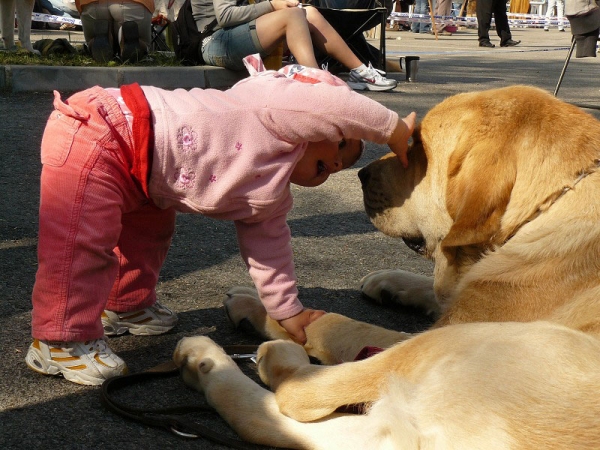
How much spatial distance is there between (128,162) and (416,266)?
1955 millimetres

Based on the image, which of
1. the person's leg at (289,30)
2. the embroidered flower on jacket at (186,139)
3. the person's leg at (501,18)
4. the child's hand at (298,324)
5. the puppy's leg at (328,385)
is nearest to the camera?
the puppy's leg at (328,385)

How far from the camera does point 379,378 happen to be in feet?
7.79

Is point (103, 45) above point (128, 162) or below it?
below

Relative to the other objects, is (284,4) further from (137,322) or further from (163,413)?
(163,413)

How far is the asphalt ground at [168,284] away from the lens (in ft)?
8.00

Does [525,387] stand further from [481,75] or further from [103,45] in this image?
[481,75]

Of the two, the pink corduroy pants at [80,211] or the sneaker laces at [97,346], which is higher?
the pink corduroy pants at [80,211]

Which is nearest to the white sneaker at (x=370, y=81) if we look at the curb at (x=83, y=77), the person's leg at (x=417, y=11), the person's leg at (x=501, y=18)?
the curb at (x=83, y=77)

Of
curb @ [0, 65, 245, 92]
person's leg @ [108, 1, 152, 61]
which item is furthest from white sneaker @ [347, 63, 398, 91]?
person's leg @ [108, 1, 152, 61]

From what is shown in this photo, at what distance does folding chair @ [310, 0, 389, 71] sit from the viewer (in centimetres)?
1028

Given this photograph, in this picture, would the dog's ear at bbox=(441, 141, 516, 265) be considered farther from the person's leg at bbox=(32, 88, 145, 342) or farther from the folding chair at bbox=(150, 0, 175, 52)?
the folding chair at bbox=(150, 0, 175, 52)

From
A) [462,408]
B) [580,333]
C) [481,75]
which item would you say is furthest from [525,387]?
[481,75]

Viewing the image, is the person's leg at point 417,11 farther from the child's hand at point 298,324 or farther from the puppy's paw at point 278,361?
the puppy's paw at point 278,361

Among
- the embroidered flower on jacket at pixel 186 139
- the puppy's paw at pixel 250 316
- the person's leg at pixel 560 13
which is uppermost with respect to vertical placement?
the embroidered flower on jacket at pixel 186 139
